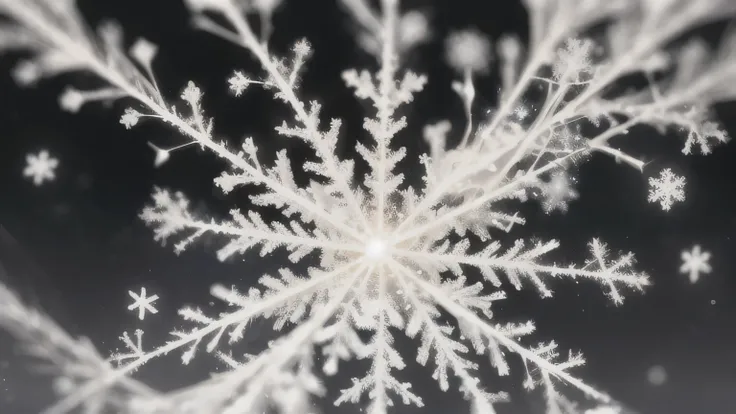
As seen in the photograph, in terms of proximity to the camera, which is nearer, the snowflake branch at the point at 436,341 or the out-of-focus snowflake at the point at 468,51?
the out-of-focus snowflake at the point at 468,51

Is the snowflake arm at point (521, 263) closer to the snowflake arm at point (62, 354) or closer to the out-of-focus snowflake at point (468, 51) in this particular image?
the out-of-focus snowflake at point (468, 51)

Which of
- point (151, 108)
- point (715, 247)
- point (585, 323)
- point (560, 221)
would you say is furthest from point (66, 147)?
point (715, 247)

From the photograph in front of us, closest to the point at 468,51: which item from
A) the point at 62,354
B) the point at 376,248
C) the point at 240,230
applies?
the point at 376,248

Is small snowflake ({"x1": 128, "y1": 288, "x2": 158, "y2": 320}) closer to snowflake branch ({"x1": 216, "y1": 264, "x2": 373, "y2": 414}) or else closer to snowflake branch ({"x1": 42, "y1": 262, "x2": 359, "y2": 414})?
snowflake branch ({"x1": 42, "y1": 262, "x2": 359, "y2": 414})

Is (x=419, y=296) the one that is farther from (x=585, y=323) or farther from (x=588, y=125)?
(x=588, y=125)

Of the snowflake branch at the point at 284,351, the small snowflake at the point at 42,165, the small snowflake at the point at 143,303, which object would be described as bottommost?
the snowflake branch at the point at 284,351

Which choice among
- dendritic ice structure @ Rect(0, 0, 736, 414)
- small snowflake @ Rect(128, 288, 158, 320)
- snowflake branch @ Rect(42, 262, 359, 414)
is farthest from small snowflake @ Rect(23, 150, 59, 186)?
snowflake branch @ Rect(42, 262, 359, 414)

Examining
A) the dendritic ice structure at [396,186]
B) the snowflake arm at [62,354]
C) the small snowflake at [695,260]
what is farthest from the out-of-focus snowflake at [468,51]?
the snowflake arm at [62,354]

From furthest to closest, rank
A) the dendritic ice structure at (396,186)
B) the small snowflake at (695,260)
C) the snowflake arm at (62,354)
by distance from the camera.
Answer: the snowflake arm at (62,354) → the small snowflake at (695,260) → the dendritic ice structure at (396,186)

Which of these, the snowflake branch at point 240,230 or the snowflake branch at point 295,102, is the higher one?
the snowflake branch at point 295,102
